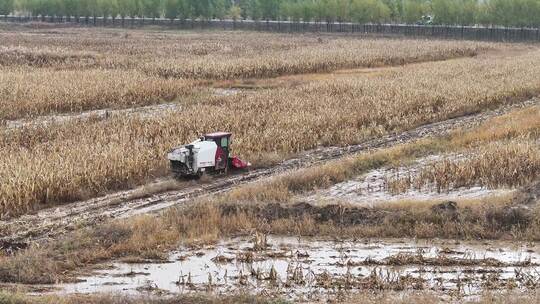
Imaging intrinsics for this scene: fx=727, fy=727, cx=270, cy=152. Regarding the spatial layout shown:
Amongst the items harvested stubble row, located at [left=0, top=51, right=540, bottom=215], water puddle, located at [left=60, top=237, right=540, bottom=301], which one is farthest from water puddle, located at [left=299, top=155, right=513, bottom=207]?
harvested stubble row, located at [left=0, top=51, right=540, bottom=215]

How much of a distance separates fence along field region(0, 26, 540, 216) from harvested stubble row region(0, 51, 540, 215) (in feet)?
0.12

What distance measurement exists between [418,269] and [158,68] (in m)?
43.1

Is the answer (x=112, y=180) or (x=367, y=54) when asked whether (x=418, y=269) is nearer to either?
(x=112, y=180)

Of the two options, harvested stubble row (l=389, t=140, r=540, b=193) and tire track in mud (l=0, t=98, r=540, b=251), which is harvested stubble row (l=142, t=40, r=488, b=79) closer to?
tire track in mud (l=0, t=98, r=540, b=251)

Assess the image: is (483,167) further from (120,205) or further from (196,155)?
(120,205)

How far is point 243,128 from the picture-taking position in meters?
29.9

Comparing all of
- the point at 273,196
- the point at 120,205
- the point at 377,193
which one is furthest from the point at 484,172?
the point at 120,205

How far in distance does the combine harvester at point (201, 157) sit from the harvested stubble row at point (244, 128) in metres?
1.16

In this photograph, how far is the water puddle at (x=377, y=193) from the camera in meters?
19.9

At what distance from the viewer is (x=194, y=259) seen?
15242 millimetres

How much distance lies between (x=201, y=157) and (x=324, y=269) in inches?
345

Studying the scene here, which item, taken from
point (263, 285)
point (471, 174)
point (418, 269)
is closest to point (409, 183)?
point (471, 174)

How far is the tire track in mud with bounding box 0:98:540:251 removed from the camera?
16.9m

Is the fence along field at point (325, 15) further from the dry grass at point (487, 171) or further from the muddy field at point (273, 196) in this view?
the dry grass at point (487, 171)
